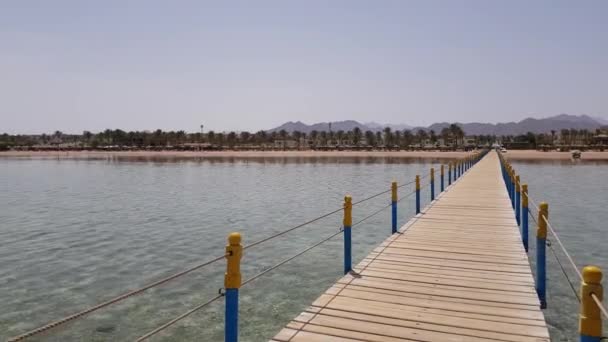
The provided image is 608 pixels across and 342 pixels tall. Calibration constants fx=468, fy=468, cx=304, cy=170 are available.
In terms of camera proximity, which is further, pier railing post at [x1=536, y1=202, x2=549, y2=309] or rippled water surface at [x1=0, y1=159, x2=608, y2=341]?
rippled water surface at [x1=0, y1=159, x2=608, y2=341]

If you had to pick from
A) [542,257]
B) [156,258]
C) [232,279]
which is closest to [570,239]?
[542,257]

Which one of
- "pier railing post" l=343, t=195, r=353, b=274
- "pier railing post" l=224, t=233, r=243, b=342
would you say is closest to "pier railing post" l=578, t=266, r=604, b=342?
"pier railing post" l=224, t=233, r=243, b=342

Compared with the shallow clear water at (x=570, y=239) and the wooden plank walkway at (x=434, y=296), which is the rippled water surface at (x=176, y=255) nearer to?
the shallow clear water at (x=570, y=239)

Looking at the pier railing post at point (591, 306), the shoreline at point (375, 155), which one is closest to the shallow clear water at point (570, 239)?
the pier railing post at point (591, 306)

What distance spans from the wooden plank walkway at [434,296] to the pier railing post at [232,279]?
72cm

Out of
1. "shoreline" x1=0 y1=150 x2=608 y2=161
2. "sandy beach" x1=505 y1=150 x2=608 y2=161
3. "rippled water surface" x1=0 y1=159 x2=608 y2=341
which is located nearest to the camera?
"rippled water surface" x1=0 y1=159 x2=608 y2=341

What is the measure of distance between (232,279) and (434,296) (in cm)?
346

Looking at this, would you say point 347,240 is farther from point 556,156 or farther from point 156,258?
point 556,156

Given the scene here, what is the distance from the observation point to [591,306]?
12.8 feet

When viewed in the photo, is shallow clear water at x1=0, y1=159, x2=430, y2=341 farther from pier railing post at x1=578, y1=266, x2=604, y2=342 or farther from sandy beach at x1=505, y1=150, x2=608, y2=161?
sandy beach at x1=505, y1=150, x2=608, y2=161

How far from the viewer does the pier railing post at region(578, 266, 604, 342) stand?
12.6ft

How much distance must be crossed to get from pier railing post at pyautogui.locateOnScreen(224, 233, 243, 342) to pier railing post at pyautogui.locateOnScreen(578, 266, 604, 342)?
3157mm

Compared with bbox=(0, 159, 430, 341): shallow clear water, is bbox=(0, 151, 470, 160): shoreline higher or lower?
higher

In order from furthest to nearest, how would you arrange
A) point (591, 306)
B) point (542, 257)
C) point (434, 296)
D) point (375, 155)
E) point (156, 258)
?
1. point (375, 155)
2. point (156, 258)
3. point (542, 257)
4. point (434, 296)
5. point (591, 306)
